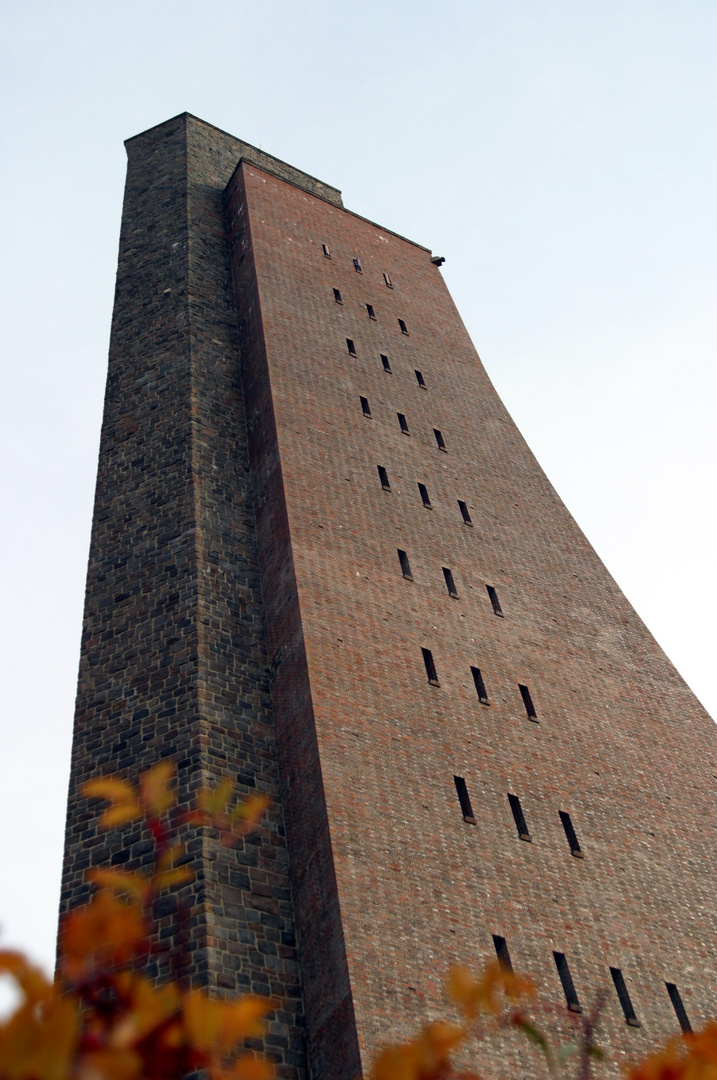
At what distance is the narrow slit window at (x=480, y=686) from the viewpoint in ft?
64.5

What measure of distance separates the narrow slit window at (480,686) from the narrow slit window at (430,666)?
0.87 m

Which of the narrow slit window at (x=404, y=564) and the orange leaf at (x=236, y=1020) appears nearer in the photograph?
the orange leaf at (x=236, y=1020)

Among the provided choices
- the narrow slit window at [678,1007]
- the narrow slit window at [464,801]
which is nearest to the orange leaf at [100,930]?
the narrow slit window at [464,801]

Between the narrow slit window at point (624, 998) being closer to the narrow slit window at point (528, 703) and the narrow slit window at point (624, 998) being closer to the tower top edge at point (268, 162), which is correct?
the narrow slit window at point (528, 703)

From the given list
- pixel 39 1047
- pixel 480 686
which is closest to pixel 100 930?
pixel 39 1047

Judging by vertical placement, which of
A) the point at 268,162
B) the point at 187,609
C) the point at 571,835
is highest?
the point at 268,162

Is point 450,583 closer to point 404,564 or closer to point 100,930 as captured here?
point 404,564

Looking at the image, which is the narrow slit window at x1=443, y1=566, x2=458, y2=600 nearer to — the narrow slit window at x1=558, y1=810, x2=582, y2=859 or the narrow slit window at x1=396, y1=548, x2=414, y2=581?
the narrow slit window at x1=396, y1=548, x2=414, y2=581

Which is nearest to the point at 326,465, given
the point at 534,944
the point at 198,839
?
the point at 198,839

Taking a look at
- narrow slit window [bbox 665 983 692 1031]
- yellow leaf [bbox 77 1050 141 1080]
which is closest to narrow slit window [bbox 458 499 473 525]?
narrow slit window [bbox 665 983 692 1031]

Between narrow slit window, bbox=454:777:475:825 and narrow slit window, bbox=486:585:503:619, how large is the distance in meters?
4.50

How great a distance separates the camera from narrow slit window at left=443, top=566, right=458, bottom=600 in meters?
21.2

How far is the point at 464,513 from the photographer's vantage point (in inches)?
930

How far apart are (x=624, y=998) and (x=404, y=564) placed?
8156mm
